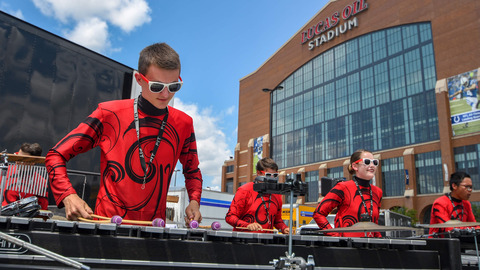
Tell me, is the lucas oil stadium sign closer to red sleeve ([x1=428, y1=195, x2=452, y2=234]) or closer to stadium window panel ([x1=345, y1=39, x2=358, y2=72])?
stadium window panel ([x1=345, y1=39, x2=358, y2=72])

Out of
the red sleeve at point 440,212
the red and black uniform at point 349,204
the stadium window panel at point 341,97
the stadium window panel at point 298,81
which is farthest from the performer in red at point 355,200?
the stadium window panel at point 298,81

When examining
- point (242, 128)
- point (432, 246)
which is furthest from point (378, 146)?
point (432, 246)

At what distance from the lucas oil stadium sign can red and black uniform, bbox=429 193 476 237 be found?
62.4 metres

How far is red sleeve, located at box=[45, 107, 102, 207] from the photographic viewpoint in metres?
2.73

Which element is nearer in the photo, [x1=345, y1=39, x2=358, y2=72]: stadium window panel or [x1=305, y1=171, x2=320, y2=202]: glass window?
[x1=345, y1=39, x2=358, y2=72]: stadium window panel

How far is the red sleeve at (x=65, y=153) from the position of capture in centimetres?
273

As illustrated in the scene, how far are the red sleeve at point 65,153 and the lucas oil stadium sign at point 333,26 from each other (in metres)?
67.0

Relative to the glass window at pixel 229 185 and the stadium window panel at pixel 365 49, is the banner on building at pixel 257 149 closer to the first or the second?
the glass window at pixel 229 185

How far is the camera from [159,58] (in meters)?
3.17

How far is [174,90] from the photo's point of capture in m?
3.23

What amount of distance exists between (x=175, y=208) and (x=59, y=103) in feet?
38.4

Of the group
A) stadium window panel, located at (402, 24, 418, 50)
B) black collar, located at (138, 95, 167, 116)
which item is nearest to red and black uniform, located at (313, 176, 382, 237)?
black collar, located at (138, 95, 167, 116)

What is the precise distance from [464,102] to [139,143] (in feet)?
178

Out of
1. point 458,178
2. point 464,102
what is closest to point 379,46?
point 464,102
